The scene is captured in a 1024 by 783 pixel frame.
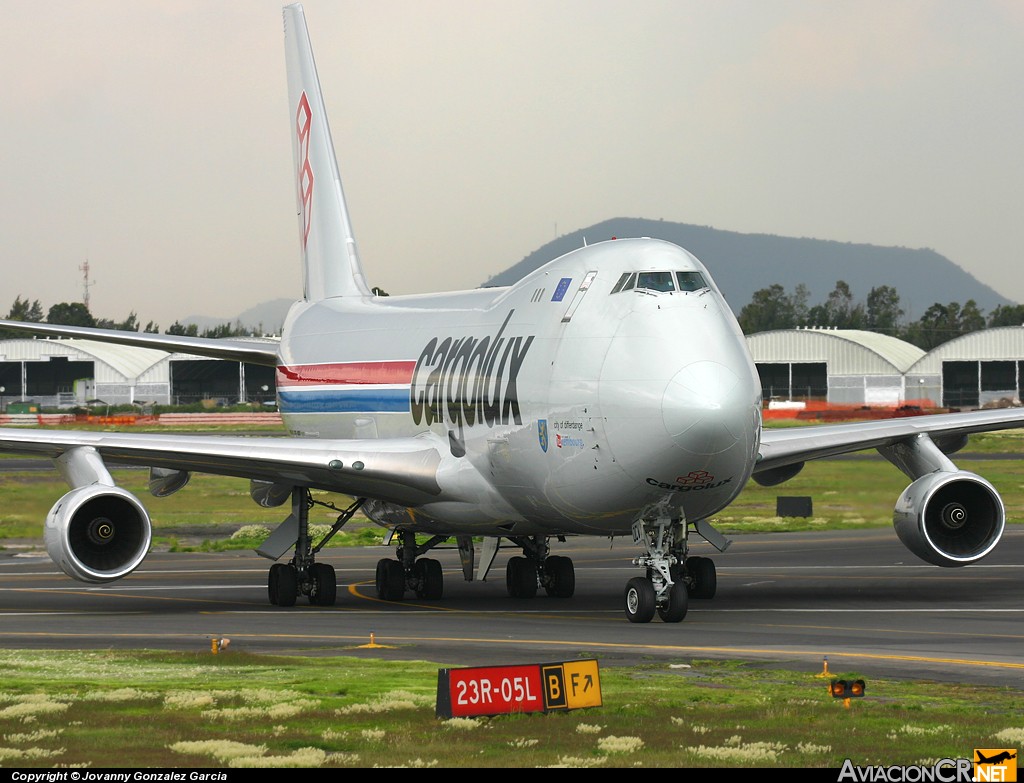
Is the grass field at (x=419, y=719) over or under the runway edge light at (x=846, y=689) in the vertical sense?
under

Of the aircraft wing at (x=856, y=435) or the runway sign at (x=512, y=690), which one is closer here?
the runway sign at (x=512, y=690)

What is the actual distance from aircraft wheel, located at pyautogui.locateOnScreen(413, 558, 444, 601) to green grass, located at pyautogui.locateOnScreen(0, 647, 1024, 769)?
1118 centimetres

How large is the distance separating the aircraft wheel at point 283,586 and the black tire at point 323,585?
1.07 feet

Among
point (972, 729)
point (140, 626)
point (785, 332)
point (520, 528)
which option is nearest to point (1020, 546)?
point (520, 528)

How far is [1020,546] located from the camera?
40.7m

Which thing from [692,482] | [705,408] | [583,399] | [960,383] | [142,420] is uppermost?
[960,383]

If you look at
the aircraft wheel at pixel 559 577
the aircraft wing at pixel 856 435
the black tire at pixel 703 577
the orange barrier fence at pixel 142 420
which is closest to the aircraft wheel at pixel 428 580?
the aircraft wheel at pixel 559 577

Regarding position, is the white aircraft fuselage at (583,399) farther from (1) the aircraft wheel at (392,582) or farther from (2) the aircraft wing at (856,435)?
(2) the aircraft wing at (856,435)

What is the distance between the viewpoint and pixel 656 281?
24.2 m

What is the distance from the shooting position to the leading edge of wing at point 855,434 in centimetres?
2805

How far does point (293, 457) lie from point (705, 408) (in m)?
8.58

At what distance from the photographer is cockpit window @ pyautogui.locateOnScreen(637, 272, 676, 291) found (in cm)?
2406

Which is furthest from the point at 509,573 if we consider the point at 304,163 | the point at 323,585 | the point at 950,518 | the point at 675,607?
the point at 304,163

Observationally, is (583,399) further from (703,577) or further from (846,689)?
(846,689)
